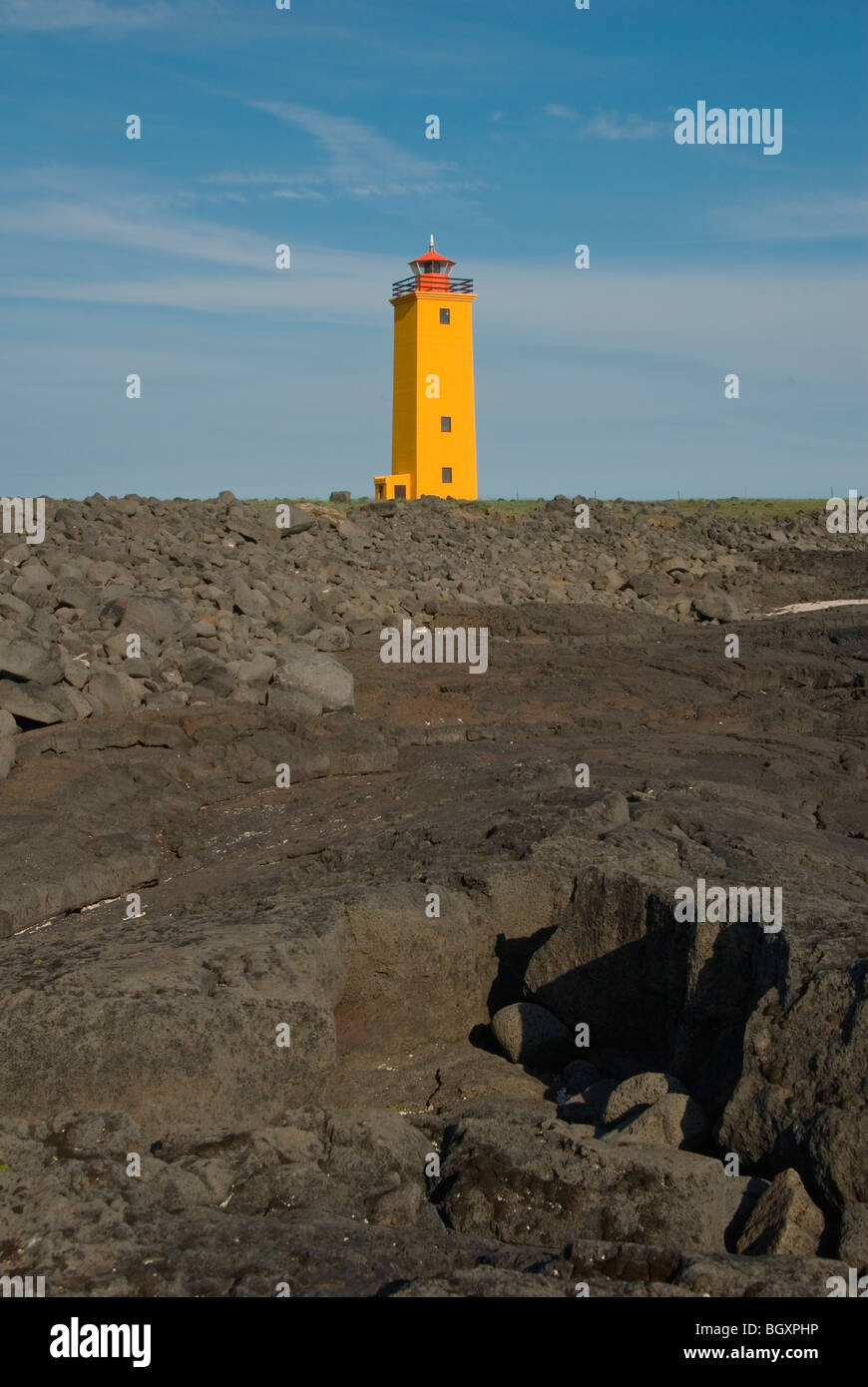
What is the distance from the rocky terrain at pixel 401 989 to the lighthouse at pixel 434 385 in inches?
967

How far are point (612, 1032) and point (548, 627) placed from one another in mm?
13763

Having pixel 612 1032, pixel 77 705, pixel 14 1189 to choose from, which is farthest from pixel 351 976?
pixel 77 705

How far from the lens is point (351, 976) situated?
21.6 ft

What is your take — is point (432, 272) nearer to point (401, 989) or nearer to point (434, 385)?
point (434, 385)

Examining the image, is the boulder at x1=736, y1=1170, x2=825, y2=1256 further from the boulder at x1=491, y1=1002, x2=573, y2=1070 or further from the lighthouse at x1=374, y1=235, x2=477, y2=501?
the lighthouse at x1=374, y1=235, x2=477, y2=501

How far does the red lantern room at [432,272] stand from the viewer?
3756 cm

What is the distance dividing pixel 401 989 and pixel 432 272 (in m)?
34.1

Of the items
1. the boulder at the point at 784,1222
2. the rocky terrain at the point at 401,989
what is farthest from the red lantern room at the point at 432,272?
the boulder at the point at 784,1222

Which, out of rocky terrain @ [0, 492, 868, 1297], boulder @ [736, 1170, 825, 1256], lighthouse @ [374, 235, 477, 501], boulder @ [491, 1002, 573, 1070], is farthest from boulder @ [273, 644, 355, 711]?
lighthouse @ [374, 235, 477, 501]

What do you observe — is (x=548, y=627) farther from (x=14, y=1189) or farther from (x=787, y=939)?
(x=14, y=1189)

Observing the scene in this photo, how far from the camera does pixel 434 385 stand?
37312mm

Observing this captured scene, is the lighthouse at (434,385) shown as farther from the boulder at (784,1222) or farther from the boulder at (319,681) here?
the boulder at (784,1222)

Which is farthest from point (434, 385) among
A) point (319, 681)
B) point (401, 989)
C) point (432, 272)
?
point (401, 989)

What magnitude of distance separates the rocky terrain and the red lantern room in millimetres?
25974
